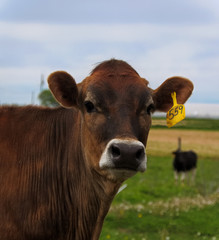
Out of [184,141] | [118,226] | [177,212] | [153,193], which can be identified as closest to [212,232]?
[177,212]

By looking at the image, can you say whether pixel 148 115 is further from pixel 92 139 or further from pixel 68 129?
pixel 68 129

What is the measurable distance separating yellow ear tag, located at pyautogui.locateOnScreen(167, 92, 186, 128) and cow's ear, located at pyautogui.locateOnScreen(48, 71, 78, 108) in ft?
4.33

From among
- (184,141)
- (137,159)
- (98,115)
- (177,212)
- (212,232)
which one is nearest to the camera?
(137,159)

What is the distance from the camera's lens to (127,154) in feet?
13.2

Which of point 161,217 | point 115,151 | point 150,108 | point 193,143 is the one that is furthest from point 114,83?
point 193,143

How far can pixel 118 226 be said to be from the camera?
36.0 ft

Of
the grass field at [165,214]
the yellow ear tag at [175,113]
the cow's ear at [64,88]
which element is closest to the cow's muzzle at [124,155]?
the cow's ear at [64,88]

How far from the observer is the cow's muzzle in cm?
403

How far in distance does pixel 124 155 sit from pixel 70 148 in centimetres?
154

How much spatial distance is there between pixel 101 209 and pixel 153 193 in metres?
10.6

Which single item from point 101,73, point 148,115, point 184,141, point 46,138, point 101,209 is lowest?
point 184,141

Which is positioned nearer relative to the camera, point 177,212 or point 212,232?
point 212,232

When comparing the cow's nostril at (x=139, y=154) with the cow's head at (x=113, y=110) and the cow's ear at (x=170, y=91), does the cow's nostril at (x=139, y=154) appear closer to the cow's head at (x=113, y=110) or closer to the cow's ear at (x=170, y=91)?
the cow's head at (x=113, y=110)

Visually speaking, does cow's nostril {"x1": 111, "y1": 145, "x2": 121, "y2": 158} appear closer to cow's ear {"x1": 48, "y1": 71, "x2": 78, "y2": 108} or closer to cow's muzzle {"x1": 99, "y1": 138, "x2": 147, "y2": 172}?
cow's muzzle {"x1": 99, "y1": 138, "x2": 147, "y2": 172}
